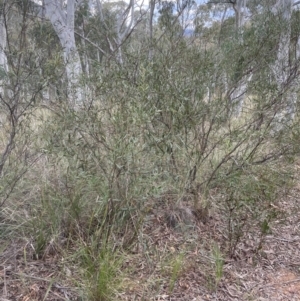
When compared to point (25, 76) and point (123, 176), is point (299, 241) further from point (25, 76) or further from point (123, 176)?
point (25, 76)

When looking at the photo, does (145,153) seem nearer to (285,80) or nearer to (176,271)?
(176,271)

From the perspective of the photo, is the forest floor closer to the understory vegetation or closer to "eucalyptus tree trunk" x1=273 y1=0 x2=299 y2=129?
the understory vegetation

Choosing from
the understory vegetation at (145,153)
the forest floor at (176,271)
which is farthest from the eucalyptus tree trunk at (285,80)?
the forest floor at (176,271)

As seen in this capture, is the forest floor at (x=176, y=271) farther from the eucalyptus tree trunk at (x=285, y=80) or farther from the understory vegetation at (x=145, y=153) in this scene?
the eucalyptus tree trunk at (x=285, y=80)

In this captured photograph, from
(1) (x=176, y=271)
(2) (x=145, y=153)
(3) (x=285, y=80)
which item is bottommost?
(1) (x=176, y=271)

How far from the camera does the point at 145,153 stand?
105 inches

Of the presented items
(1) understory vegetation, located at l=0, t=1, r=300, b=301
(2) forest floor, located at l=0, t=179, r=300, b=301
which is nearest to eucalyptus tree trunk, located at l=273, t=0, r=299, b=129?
(1) understory vegetation, located at l=0, t=1, r=300, b=301

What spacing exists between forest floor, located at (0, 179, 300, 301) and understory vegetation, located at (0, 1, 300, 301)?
0.02 meters

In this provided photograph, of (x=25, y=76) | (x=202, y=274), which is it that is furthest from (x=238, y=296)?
(x=25, y=76)

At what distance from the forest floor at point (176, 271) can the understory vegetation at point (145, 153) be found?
0.06 ft

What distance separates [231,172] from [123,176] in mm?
1312

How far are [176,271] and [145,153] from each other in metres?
0.92

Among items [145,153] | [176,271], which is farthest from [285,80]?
[176,271]

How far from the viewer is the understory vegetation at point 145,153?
2.52m
